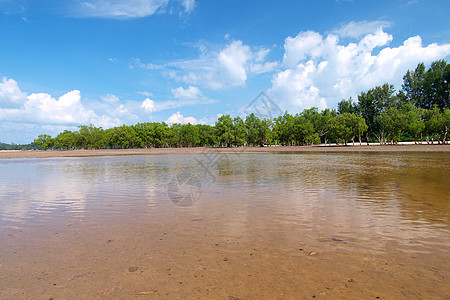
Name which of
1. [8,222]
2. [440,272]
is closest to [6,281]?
[8,222]

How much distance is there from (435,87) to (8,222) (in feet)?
400

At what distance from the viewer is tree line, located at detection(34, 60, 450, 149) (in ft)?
233

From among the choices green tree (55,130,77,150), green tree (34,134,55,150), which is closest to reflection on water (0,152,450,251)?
green tree (55,130,77,150)

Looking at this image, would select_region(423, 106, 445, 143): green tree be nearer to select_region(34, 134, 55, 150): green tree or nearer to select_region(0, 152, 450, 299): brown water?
select_region(0, 152, 450, 299): brown water

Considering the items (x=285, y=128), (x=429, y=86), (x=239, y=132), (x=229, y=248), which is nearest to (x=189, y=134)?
(x=239, y=132)

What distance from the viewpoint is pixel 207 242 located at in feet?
16.3

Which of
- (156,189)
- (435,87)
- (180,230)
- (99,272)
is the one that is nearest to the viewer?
(99,272)

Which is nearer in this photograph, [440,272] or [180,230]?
[440,272]

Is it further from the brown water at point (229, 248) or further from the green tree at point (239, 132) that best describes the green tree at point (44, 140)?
the brown water at point (229, 248)

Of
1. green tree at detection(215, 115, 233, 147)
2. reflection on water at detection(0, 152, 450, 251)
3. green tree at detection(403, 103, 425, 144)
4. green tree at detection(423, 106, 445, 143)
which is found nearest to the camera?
reflection on water at detection(0, 152, 450, 251)

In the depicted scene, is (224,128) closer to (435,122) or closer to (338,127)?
(338,127)

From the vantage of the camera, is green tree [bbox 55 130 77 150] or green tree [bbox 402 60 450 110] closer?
green tree [bbox 402 60 450 110]

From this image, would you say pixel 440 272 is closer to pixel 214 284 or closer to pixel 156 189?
pixel 214 284

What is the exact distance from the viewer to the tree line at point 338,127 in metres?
70.9
